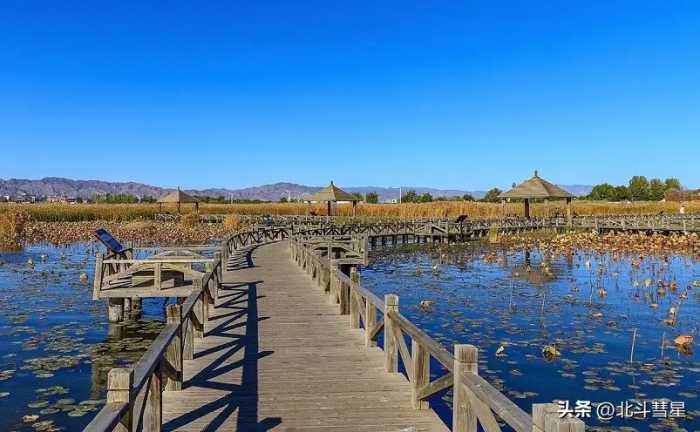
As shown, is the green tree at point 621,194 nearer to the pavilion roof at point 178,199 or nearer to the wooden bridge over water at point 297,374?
the pavilion roof at point 178,199

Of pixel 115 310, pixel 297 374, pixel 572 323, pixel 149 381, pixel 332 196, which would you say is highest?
Result: pixel 332 196

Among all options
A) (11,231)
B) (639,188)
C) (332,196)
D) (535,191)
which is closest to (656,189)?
(639,188)

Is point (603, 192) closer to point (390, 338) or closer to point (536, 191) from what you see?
point (536, 191)

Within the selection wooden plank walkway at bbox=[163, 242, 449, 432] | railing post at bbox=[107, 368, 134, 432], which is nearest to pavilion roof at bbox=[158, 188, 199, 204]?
wooden plank walkway at bbox=[163, 242, 449, 432]

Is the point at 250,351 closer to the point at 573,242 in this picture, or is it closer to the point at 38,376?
the point at 38,376

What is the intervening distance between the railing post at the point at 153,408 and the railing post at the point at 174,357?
2.96ft

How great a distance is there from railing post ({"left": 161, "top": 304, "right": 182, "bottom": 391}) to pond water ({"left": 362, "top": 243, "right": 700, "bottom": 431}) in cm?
367

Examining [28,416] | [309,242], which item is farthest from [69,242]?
[28,416]

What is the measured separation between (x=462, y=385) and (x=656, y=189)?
122m

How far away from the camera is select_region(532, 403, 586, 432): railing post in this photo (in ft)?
8.84

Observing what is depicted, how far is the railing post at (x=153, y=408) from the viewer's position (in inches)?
185

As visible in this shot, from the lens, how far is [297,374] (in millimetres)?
6773

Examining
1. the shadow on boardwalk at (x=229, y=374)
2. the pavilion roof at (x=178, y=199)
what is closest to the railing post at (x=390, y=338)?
the shadow on boardwalk at (x=229, y=374)

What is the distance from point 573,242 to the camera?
1378 inches
